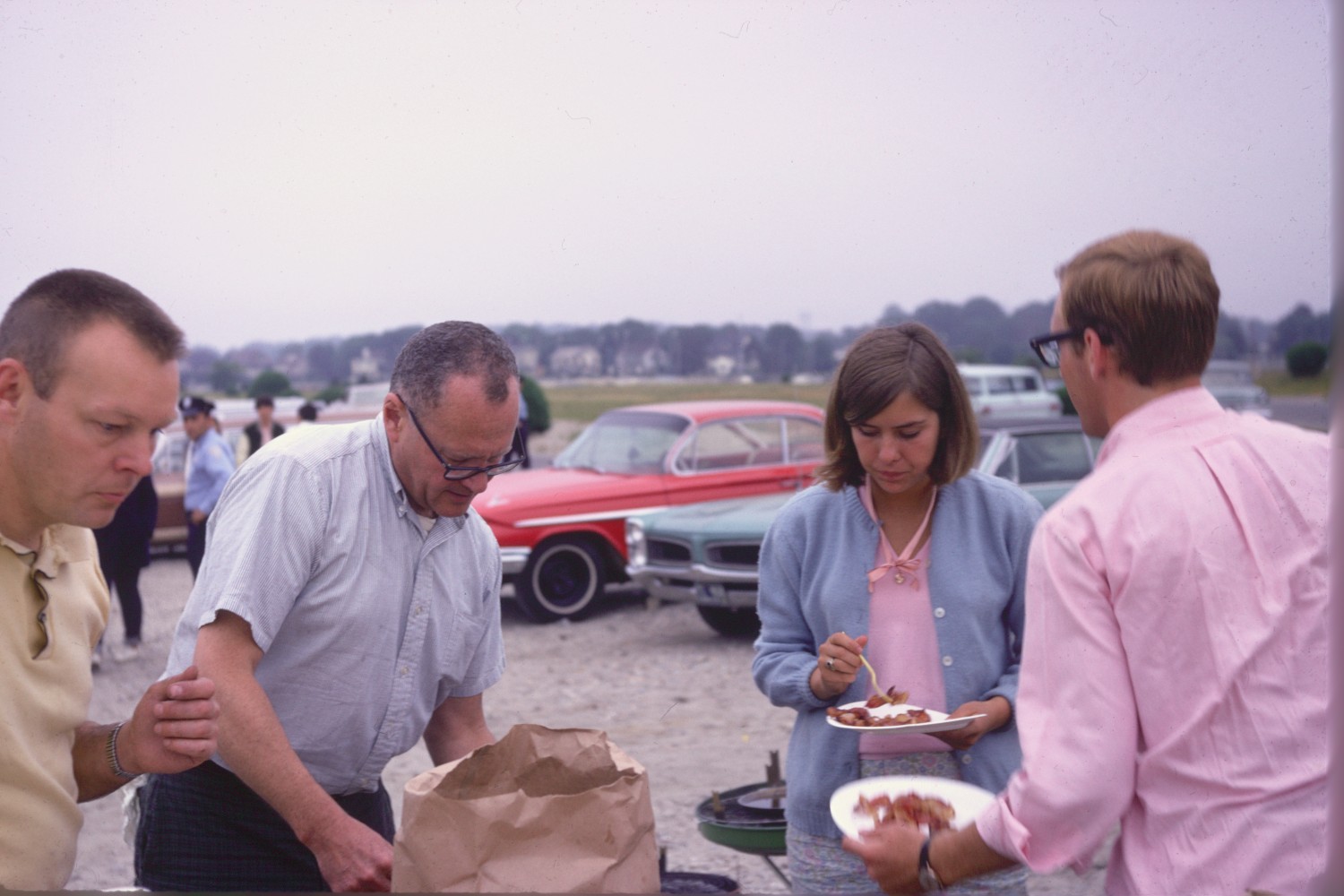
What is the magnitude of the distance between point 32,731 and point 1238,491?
193cm

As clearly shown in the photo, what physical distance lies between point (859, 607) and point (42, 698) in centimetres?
166

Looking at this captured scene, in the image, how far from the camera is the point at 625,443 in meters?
10.6

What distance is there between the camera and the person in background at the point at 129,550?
805 centimetres

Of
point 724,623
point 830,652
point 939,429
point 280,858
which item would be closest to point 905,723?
point 830,652

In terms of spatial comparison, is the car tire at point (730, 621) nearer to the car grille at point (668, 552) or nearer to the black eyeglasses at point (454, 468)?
the car grille at point (668, 552)

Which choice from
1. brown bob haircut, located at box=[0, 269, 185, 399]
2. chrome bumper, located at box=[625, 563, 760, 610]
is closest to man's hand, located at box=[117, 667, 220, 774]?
brown bob haircut, located at box=[0, 269, 185, 399]

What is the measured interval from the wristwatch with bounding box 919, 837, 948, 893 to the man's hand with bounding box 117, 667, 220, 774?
1211 mm

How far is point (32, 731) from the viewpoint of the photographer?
6.41 ft

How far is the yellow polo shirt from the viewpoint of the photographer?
6.22 feet

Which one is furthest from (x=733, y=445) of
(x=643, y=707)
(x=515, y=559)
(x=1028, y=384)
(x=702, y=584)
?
(x=1028, y=384)

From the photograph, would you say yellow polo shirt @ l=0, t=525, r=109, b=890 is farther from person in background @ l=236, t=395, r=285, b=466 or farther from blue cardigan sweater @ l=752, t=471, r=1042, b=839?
person in background @ l=236, t=395, r=285, b=466

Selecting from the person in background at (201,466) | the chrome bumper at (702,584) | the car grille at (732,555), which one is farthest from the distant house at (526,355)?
the person in background at (201,466)

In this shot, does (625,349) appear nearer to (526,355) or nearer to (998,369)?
(526,355)

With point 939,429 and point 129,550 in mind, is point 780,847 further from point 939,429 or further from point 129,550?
point 129,550
